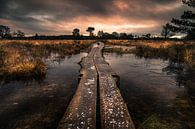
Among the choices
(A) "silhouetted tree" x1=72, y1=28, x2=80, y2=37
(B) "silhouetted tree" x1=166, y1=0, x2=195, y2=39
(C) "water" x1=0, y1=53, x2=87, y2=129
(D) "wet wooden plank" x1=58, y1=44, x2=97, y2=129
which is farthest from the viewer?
(A) "silhouetted tree" x1=72, y1=28, x2=80, y2=37

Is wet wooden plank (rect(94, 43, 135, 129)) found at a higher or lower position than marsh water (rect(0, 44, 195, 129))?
higher

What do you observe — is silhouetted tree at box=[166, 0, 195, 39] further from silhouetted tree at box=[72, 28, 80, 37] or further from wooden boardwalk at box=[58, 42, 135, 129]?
silhouetted tree at box=[72, 28, 80, 37]

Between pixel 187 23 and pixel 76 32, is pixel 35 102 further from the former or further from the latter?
pixel 76 32

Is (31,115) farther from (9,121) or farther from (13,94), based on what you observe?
(13,94)

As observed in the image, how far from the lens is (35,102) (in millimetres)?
7555

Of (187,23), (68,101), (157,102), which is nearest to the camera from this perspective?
(157,102)

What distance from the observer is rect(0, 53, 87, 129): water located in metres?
5.91

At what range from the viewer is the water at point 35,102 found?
5.91 meters

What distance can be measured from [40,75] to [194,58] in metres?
13.5

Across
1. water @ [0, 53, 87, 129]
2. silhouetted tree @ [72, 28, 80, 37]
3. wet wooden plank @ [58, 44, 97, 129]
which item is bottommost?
water @ [0, 53, 87, 129]

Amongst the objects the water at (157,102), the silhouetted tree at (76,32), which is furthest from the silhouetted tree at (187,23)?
the silhouetted tree at (76,32)

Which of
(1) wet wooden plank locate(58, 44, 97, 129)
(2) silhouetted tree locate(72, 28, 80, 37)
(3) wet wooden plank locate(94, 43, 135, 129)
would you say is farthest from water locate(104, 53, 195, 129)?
(2) silhouetted tree locate(72, 28, 80, 37)

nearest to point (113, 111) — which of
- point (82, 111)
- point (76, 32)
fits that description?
point (82, 111)

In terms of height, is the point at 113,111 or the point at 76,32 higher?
the point at 76,32
